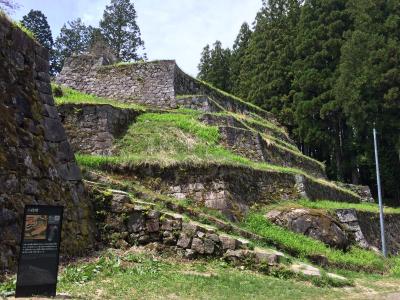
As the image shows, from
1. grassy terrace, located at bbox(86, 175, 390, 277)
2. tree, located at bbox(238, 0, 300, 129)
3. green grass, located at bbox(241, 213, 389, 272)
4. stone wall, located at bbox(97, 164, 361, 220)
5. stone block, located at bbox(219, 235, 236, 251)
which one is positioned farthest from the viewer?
tree, located at bbox(238, 0, 300, 129)

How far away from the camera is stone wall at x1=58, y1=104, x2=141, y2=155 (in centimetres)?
1334

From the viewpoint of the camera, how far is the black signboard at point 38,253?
5461 millimetres

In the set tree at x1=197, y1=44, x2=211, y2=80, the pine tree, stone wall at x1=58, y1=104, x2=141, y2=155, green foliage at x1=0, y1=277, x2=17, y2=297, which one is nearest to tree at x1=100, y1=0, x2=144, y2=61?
tree at x1=197, y1=44, x2=211, y2=80

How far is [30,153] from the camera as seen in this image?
7.88 m

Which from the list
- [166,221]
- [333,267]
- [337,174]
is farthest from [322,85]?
[166,221]

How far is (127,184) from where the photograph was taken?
10.5m

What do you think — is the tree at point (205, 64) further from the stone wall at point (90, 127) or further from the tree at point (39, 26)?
the stone wall at point (90, 127)

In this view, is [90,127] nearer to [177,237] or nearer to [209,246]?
[177,237]

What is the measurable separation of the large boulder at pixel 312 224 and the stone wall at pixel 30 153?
18.2 feet

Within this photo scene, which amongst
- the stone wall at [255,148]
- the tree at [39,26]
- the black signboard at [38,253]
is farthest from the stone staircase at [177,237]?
the tree at [39,26]

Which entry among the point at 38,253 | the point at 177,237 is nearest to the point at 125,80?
the point at 177,237

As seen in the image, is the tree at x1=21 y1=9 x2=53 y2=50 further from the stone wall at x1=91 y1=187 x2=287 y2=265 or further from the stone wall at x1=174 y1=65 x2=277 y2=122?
the stone wall at x1=91 y1=187 x2=287 y2=265

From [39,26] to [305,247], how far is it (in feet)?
119

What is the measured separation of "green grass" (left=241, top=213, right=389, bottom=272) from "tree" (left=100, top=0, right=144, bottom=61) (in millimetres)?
25962
